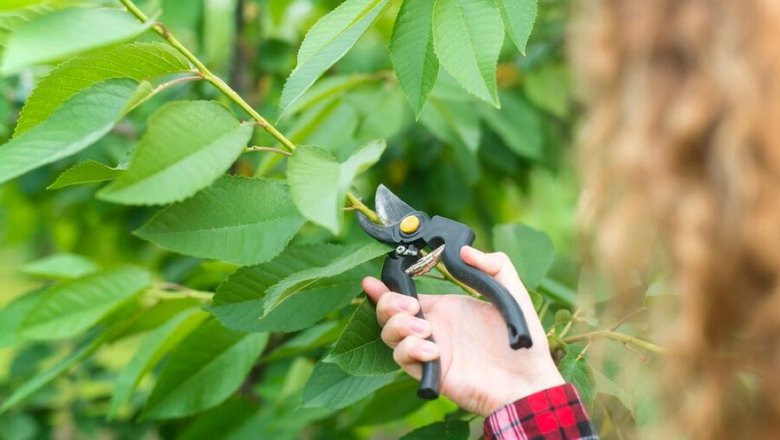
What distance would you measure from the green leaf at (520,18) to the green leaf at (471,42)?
3cm

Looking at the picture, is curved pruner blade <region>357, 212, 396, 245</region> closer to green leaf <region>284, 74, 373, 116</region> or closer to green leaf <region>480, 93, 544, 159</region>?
green leaf <region>284, 74, 373, 116</region>

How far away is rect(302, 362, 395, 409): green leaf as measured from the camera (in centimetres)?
113

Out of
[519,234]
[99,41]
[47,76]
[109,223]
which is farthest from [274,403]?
[99,41]

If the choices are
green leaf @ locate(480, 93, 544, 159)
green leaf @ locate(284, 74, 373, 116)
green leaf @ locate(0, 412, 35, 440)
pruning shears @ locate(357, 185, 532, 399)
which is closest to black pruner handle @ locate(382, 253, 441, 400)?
pruning shears @ locate(357, 185, 532, 399)

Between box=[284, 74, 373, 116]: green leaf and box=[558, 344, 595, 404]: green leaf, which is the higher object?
box=[284, 74, 373, 116]: green leaf

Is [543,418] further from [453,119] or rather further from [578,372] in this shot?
[453,119]

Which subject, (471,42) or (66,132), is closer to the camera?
(66,132)

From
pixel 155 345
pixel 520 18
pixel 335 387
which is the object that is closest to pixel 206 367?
pixel 155 345

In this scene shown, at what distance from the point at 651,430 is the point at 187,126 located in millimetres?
497

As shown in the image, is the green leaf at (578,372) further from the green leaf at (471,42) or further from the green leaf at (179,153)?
the green leaf at (179,153)

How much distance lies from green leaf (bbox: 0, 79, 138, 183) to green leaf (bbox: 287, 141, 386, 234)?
Answer: 0.15 metres

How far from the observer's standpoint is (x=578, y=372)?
1.14 metres

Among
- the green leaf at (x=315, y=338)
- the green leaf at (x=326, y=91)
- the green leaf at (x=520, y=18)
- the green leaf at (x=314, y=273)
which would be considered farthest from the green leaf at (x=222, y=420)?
the green leaf at (x=520, y=18)

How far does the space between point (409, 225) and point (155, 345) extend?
0.47m
